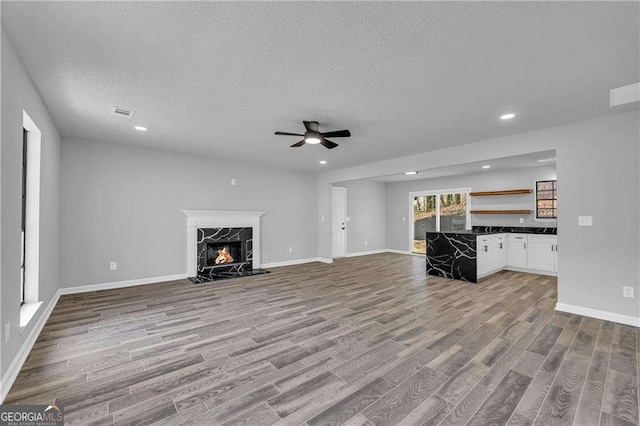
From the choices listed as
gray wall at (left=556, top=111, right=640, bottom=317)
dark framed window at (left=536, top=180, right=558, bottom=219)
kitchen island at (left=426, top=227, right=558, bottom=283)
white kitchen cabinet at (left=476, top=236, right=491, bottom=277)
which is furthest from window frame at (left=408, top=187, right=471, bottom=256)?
gray wall at (left=556, top=111, right=640, bottom=317)

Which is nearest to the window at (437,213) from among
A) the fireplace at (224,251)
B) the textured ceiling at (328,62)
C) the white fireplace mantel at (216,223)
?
the textured ceiling at (328,62)

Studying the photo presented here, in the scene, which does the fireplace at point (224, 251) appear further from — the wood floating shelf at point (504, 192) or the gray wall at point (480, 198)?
the wood floating shelf at point (504, 192)

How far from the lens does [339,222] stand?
28.2 ft

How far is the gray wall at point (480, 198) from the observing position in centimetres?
650

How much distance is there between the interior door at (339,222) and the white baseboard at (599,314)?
5.44 meters

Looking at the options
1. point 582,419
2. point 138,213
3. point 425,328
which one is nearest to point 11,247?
point 138,213

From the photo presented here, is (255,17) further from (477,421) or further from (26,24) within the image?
(477,421)

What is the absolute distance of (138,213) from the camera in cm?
507

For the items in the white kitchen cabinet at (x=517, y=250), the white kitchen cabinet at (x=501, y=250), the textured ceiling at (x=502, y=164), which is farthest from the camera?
the white kitchen cabinet at (x=517, y=250)

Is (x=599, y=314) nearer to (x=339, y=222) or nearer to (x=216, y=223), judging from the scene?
(x=339, y=222)

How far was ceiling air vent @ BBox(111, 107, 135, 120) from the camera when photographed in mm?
3280

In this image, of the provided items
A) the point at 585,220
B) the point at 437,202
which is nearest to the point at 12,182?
the point at 585,220

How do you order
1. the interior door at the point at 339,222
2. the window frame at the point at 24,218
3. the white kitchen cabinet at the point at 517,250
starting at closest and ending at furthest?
the window frame at the point at 24,218 → the white kitchen cabinet at the point at 517,250 → the interior door at the point at 339,222

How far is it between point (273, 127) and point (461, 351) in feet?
11.0
